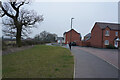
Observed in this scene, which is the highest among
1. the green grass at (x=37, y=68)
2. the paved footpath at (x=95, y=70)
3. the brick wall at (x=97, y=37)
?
the brick wall at (x=97, y=37)

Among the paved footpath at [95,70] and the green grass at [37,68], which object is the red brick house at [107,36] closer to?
the paved footpath at [95,70]

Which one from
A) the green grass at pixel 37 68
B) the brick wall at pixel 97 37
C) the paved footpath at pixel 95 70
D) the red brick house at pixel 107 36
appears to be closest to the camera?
the green grass at pixel 37 68

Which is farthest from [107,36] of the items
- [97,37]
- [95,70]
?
[95,70]

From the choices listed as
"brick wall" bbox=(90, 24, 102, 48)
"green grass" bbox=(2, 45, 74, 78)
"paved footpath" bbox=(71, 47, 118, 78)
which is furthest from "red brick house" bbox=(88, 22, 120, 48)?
"green grass" bbox=(2, 45, 74, 78)

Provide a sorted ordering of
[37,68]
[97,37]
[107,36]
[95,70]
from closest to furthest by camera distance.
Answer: [37,68], [95,70], [107,36], [97,37]

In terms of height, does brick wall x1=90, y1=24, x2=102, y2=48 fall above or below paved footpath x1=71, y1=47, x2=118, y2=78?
above

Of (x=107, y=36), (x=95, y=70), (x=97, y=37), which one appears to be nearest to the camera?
(x=95, y=70)

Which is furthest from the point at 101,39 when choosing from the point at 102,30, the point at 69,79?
the point at 69,79

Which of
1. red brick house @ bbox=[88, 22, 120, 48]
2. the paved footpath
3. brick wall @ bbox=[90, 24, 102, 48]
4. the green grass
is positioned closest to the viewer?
the green grass

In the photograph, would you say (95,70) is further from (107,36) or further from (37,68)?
(107,36)

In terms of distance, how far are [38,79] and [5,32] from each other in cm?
2101

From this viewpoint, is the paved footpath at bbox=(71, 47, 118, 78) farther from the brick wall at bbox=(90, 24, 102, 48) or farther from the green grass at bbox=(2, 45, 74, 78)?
the brick wall at bbox=(90, 24, 102, 48)

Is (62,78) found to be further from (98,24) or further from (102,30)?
(98,24)

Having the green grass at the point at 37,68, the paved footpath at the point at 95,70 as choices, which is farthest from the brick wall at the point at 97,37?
the green grass at the point at 37,68
